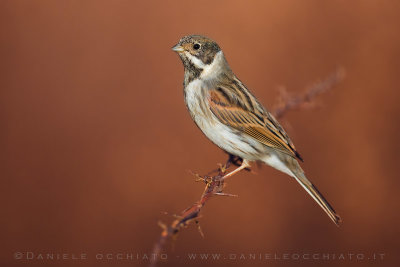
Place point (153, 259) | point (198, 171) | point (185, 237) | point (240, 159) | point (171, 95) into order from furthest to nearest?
1. point (171, 95)
2. point (198, 171)
3. point (185, 237)
4. point (240, 159)
5. point (153, 259)

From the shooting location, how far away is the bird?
3.99 m

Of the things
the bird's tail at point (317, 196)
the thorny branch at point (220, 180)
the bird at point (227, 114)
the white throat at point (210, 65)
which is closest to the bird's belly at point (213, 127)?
the bird at point (227, 114)

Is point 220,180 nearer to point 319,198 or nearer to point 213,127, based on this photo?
point 213,127

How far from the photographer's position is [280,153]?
166 inches

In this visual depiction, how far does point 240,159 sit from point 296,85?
2801 mm

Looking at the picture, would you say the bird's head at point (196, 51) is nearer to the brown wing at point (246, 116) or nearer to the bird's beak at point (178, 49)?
the bird's beak at point (178, 49)

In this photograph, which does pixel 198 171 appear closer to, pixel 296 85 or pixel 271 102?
pixel 271 102

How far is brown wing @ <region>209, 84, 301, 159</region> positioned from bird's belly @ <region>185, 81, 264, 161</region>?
0.05m

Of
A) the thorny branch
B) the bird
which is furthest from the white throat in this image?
the thorny branch

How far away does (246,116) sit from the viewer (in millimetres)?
4148

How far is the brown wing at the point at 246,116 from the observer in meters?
4.01

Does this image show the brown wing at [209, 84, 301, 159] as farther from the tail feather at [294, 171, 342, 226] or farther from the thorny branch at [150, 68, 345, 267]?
the thorny branch at [150, 68, 345, 267]

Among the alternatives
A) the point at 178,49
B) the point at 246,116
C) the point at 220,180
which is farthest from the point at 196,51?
the point at 220,180

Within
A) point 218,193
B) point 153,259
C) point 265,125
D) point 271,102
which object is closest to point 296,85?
point 271,102
